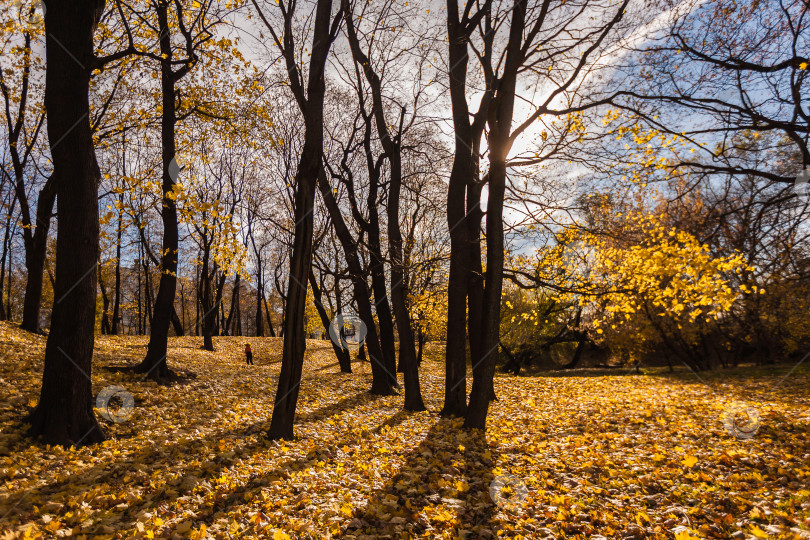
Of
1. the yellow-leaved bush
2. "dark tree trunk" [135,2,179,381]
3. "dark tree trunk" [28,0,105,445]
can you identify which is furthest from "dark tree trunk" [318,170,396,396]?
the yellow-leaved bush

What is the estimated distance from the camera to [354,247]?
10.2 meters

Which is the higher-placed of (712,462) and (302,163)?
(302,163)

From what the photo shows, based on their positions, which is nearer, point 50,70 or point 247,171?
point 50,70

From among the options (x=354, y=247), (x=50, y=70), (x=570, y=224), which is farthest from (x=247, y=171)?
(x=570, y=224)

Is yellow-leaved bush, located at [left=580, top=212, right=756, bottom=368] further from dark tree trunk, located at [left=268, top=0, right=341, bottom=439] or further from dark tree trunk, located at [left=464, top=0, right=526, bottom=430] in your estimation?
dark tree trunk, located at [left=268, top=0, right=341, bottom=439]

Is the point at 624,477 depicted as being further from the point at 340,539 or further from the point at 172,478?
the point at 172,478

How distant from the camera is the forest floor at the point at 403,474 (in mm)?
3508

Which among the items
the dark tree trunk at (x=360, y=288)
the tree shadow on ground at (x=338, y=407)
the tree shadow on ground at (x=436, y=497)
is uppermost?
the dark tree trunk at (x=360, y=288)

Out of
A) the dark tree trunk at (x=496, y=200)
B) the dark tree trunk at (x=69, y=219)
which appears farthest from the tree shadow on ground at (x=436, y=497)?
the dark tree trunk at (x=69, y=219)

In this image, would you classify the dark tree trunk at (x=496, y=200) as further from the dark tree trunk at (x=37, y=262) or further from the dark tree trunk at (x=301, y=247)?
the dark tree trunk at (x=37, y=262)

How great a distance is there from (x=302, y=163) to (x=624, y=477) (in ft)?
19.5

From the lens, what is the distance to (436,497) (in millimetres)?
4258

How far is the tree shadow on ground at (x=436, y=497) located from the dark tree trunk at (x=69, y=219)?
4.17 meters

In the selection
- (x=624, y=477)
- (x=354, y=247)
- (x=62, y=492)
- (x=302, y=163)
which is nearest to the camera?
(x=62, y=492)
